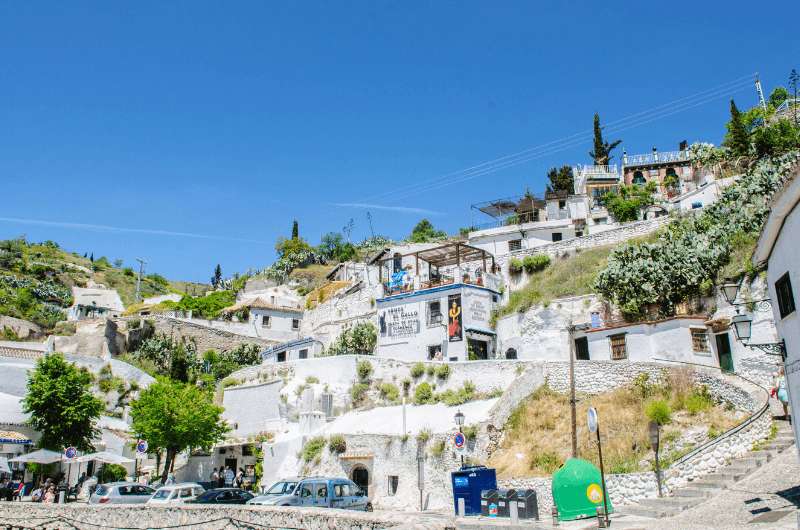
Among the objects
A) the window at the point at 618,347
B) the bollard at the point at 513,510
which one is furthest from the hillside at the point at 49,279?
the bollard at the point at 513,510

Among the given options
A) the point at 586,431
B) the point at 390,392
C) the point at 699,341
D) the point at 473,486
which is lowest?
the point at 473,486

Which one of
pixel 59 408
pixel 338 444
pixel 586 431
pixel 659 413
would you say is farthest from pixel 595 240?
pixel 59 408

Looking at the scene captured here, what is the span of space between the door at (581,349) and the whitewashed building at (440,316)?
7.24 metres

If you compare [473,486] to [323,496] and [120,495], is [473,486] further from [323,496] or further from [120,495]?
[120,495]

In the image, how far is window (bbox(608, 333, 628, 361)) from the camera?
3075cm

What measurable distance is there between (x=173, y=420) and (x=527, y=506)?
21686 mm

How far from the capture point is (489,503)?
19406 millimetres

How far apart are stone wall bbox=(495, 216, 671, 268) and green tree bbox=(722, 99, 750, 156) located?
12482 millimetres

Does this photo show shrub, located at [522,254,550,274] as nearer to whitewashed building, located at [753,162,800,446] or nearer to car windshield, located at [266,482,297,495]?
whitewashed building, located at [753,162,800,446]

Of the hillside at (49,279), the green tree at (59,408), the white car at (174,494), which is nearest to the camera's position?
the white car at (174,494)

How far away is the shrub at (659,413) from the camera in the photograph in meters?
23.3

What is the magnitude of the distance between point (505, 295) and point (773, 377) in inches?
840

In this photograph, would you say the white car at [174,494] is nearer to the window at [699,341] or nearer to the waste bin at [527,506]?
the waste bin at [527,506]

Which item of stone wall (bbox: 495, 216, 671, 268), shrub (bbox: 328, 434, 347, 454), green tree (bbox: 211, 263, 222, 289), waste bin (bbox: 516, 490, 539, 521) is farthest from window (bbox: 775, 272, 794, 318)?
green tree (bbox: 211, 263, 222, 289)
